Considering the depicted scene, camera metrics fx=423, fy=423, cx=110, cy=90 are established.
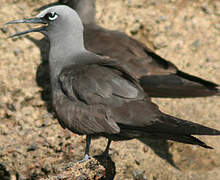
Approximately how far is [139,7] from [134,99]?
3.28 meters

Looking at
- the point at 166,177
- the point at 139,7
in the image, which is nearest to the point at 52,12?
the point at 166,177

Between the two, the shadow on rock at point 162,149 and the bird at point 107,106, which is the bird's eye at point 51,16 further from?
the shadow on rock at point 162,149

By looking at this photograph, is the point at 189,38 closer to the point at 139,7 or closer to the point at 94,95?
the point at 139,7

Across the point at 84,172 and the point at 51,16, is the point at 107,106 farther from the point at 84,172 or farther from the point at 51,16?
the point at 51,16

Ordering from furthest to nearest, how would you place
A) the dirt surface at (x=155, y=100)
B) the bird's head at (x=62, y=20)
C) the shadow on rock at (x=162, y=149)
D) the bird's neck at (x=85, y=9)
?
the bird's neck at (x=85, y=9) < the shadow on rock at (x=162, y=149) < the dirt surface at (x=155, y=100) < the bird's head at (x=62, y=20)

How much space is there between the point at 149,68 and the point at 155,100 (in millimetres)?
492

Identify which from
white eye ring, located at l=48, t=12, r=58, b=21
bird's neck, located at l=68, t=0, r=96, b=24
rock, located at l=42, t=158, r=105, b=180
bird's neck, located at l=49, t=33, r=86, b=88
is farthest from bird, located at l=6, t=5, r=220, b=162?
bird's neck, located at l=68, t=0, r=96, b=24

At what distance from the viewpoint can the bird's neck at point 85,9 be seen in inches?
239

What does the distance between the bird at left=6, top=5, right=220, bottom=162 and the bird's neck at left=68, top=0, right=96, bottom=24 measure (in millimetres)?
1989

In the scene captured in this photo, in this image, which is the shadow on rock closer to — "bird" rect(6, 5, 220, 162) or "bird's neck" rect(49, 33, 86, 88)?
"bird" rect(6, 5, 220, 162)

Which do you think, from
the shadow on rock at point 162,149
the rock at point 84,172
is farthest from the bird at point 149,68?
the rock at point 84,172

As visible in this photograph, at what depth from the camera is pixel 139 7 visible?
6.64 metres

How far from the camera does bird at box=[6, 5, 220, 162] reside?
3447 millimetres

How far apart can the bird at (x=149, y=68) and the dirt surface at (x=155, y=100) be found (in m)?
0.40
